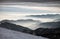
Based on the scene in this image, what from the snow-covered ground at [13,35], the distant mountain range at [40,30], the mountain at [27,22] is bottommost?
the snow-covered ground at [13,35]

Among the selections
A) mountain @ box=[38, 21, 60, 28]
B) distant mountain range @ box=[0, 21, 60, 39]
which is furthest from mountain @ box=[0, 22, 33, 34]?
mountain @ box=[38, 21, 60, 28]

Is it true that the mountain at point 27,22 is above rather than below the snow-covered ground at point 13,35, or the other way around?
above

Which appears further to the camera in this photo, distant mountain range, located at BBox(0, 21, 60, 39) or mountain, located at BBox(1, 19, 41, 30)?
mountain, located at BBox(1, 19, 41, 30)

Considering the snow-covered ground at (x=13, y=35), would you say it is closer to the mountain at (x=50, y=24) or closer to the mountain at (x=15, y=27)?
the mountain at (x=15, y=27)

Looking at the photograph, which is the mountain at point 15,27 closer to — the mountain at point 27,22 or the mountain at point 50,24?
the mountain at point 27,22

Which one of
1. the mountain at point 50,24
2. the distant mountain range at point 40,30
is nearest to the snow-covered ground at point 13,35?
the distant mountain range at point 40,30

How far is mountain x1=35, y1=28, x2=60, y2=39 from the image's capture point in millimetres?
950

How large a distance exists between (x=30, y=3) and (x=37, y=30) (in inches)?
11.5

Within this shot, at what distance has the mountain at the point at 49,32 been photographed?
0.95 meters

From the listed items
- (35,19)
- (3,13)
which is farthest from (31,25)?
(3,13)

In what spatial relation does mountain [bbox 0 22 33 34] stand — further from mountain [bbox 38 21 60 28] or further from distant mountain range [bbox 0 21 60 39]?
mountain [bbox 38 21 60 28]

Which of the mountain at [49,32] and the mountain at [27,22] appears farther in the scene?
the mountain at [27,22]

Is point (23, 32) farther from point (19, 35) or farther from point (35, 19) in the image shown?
point (35, 19)

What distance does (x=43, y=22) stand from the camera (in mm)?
1090
